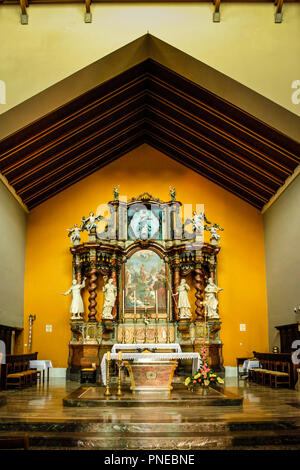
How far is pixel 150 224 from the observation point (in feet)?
48.3

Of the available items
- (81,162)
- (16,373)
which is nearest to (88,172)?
(81,162)

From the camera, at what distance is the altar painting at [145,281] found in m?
14.1

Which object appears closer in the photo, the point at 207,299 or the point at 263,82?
the point at 263,82

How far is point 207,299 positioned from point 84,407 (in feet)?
21.3

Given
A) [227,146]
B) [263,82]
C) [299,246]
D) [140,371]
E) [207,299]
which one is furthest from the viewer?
[207,299]

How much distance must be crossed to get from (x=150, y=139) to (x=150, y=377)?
8.38 m

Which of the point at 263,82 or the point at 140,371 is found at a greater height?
the point at 263,82

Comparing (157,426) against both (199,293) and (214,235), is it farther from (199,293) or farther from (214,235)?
(214,235)

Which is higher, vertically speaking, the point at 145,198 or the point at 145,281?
the point at 145,198

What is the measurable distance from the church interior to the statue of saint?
57 millimetres

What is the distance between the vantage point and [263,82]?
10.0 m

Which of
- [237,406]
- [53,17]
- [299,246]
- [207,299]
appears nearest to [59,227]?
[207,299]

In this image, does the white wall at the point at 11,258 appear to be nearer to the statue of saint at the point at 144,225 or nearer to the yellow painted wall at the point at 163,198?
the yellow painted wall at the point at 163,198
